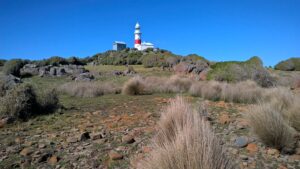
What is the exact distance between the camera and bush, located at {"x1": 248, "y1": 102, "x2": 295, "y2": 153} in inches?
148

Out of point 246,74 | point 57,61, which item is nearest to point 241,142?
point 246,74

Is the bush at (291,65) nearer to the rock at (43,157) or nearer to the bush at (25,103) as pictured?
the bush at (25,103)

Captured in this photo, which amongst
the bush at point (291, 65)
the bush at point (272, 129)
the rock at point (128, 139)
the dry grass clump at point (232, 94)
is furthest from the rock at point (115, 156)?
the bush at point (291, 65)

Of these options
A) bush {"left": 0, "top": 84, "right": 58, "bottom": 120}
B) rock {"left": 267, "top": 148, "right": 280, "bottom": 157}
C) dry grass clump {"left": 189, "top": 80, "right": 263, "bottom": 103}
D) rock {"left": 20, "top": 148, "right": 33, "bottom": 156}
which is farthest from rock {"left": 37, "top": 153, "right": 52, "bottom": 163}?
dry grass clump {"left": 189, "top": 80, "right": 263, "bottom": 103}

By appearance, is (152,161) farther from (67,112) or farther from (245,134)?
(67,112)

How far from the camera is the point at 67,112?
722 cm

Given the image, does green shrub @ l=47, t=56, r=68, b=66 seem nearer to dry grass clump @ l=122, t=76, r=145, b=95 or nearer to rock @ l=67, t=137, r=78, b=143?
dry grass clump @ l=122, t=76, r=145, b=95

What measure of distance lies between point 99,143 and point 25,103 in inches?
128

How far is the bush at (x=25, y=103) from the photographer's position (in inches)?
248

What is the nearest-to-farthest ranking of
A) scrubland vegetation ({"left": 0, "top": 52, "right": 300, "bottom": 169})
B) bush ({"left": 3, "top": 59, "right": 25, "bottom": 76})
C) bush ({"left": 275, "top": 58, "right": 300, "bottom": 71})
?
scrubland vegetation ({"left": 0, "top": 52, "right": 300, "bottom": 169}) → bush ({"left": 3, "top": 59, "right": 25, "bottom": 76}) → bush ({"left": 275, "top": 58, "right": 300, "bottom": 71})

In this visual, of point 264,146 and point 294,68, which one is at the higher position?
point 294,68

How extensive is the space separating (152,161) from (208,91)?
26.5 ft

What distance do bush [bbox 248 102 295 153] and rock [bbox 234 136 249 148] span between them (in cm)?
24

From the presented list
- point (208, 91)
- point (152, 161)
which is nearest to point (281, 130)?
point (152, 161)
